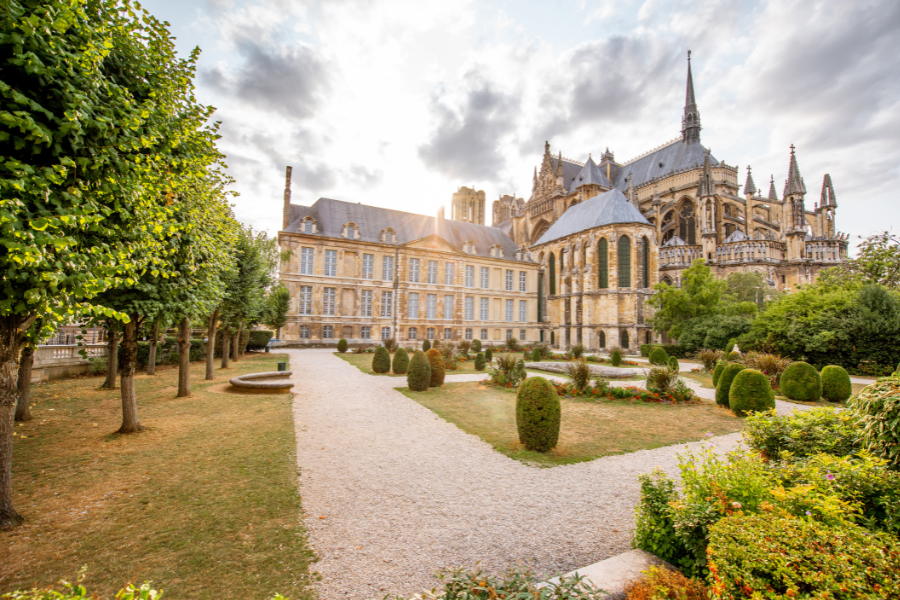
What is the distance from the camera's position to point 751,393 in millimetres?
9570

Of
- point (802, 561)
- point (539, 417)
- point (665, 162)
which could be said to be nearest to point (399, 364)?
point (539, 417)

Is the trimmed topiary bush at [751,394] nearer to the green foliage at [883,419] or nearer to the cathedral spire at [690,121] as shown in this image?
the green foliage at [883,419]

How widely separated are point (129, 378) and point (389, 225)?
Result: 31.2 meters

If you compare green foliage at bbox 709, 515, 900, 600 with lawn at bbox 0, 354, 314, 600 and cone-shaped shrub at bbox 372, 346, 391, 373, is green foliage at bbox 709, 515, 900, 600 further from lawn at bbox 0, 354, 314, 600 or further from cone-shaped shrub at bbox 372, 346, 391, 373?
cone-shaped shrub at bbox 372, 346, 391, 373

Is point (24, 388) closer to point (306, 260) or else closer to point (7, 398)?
point (7, 398)

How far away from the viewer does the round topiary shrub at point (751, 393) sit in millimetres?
9445

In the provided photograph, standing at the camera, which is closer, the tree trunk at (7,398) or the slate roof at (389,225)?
the tree trunk at (7,398)

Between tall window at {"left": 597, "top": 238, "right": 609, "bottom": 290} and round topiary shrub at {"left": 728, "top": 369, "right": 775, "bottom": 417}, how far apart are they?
2521cm

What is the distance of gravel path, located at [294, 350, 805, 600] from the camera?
3602 mm

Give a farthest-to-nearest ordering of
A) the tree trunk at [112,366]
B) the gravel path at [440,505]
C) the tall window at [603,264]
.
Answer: the tall window at [603,264] < the tree trunk at [112,366] < the gravel path at [440,505]

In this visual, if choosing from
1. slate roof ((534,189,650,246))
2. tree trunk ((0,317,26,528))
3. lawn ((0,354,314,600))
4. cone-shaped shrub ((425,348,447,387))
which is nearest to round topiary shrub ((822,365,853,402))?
cone-shaped shrub ((425,348,447,387))

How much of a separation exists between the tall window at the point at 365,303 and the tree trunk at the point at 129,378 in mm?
26362

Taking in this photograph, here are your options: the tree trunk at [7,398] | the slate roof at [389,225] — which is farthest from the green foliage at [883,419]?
the slate roof at [389,225]

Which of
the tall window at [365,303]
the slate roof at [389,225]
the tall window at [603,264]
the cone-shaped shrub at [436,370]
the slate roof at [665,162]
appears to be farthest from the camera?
the slate roof at [665,162]
